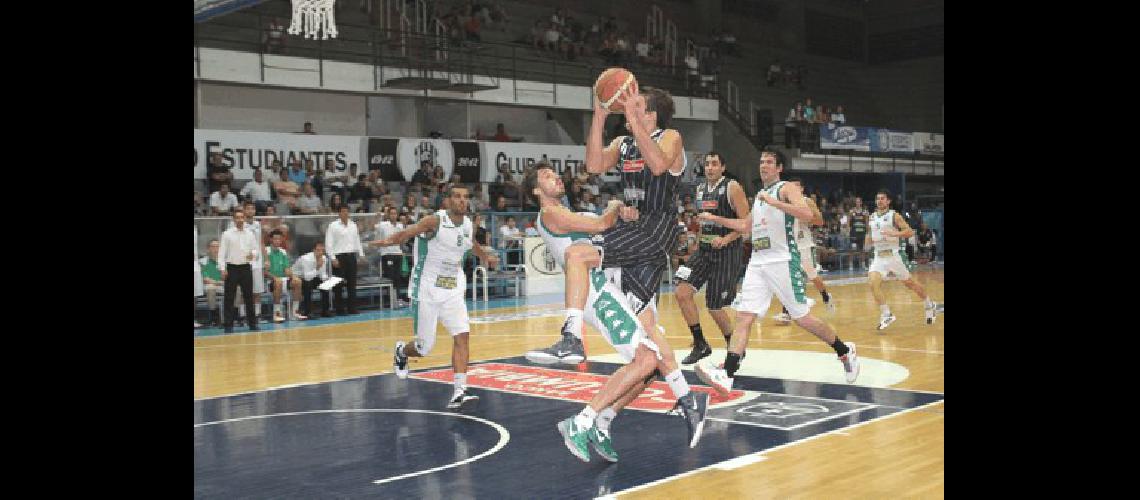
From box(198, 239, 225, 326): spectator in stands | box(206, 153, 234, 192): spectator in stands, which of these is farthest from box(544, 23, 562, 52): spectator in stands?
box(198, 239, 225, 326): spectator in stands

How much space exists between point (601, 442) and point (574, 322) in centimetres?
86

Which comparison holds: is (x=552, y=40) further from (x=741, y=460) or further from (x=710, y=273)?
(x=741, y=460)

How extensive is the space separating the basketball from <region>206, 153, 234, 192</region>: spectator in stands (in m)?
14.4

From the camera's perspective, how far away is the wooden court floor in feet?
19.9

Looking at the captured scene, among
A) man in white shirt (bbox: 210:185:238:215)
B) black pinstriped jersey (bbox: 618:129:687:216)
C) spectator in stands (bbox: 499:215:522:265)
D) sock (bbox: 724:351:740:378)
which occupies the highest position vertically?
man in white shirt (bbox: 210:185:238:215)

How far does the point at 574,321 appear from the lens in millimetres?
6059

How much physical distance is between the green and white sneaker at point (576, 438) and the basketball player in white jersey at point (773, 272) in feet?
9.55

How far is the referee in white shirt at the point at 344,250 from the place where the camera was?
18.3 meters

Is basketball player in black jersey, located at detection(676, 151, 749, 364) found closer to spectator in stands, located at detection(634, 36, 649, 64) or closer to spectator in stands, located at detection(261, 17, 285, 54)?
spectator in stands, located at detection(261, 17, 285, 54)

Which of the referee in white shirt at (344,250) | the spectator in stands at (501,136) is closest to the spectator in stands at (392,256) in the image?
the referee in white shirt at (344,250)

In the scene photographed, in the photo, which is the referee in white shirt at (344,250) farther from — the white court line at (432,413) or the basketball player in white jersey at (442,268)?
the white court line at (432,413)

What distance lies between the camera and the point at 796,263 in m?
9.62

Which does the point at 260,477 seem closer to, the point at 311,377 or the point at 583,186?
the point at 311,377
